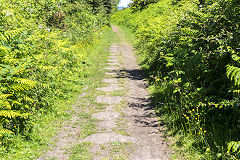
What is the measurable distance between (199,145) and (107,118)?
2.03 m

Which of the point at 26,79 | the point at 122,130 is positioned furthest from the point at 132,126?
the point at 26,79

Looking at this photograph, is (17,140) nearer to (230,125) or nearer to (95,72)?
(230,125)

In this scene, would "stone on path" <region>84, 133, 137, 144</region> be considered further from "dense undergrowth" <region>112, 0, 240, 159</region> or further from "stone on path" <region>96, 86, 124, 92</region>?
"stone on path" <region>96, 86, 124, 92</region>

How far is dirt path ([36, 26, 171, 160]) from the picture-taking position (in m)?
3.52

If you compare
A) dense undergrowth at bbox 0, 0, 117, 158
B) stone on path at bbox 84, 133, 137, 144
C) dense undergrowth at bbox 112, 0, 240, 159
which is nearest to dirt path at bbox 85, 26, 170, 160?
stone on path at bbox 84, 133, 137, 144

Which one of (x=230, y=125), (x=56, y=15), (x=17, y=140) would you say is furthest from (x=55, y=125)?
(x=56, y=15)

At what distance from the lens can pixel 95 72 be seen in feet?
27.5

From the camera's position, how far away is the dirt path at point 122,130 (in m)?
3.52

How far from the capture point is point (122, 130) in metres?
4.27

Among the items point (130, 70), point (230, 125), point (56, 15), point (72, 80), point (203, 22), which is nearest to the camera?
point (230, 125)

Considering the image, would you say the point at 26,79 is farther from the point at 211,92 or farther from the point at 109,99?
the point at 211,92

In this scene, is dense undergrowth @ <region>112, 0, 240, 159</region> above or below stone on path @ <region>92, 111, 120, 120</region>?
above

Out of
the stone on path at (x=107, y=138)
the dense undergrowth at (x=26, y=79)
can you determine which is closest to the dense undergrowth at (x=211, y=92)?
the stone on path at (x=107, y=138)

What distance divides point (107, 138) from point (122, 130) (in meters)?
0.42
